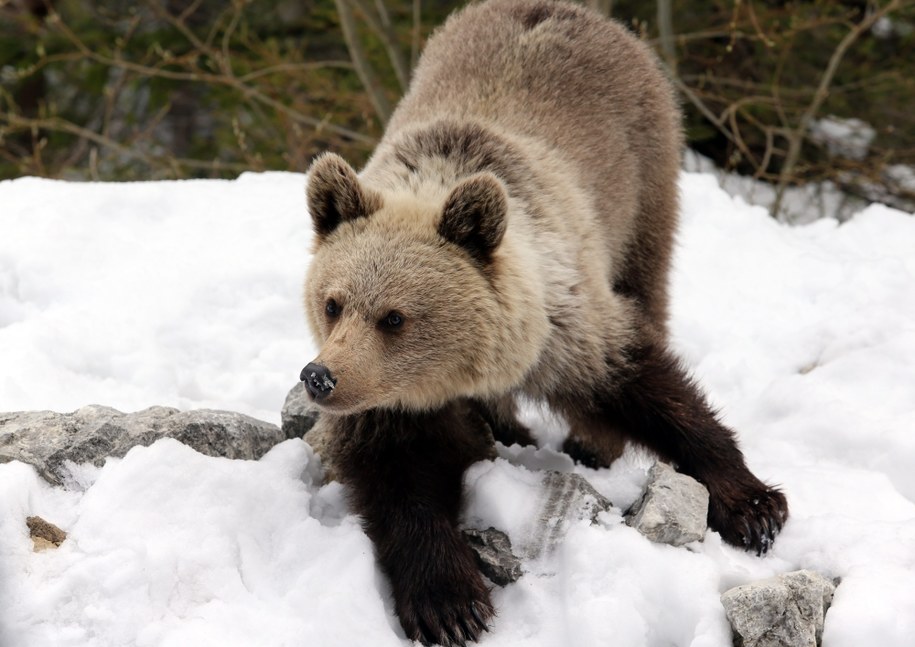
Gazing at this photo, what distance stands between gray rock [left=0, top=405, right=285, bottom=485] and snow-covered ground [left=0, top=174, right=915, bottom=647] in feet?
0.36

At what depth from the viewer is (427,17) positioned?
10422 millimetres

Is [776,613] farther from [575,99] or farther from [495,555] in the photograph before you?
[575,99]

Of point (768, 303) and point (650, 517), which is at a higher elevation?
point (650, 517)

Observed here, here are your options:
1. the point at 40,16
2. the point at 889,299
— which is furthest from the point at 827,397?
the point at 40,16

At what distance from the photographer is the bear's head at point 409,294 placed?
359 centimetres

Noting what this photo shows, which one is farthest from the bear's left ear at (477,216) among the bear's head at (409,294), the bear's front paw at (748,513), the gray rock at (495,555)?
the bear's front paw at (748,513)

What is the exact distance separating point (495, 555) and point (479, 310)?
92cm

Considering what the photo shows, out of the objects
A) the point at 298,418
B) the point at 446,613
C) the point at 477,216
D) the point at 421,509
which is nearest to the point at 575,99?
the point at 477,216

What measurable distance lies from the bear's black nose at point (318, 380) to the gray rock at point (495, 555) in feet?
2.78

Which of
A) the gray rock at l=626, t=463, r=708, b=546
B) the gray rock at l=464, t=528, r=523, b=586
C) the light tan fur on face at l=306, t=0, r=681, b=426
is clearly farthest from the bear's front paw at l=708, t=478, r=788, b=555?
the gray rock at l=464, t=528, r=523, b=586

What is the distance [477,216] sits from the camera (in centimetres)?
375

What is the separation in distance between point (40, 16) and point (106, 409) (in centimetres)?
856

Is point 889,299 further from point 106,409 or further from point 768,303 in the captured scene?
point 106,409

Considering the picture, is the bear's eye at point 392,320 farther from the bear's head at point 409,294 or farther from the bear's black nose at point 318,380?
the bear's black nose at point 318,380
